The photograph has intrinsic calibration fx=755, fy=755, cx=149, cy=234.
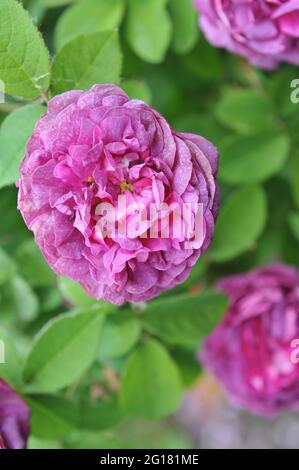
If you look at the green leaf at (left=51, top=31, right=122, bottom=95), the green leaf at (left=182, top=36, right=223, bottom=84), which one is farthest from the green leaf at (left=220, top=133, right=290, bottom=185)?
the green leaf at (left=51, top=31, right=122, bottom=95)

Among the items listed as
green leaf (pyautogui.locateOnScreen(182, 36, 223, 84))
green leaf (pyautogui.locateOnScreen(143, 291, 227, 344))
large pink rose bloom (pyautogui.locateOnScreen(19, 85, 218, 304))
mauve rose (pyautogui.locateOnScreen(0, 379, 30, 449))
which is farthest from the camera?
green leaf (pyautogui.locateOnScreen(182, 36, 223, 84))

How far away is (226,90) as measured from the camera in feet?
2.80

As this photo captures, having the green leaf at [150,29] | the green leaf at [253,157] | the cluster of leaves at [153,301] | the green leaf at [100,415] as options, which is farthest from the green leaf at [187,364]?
the green leaf at [150,29]

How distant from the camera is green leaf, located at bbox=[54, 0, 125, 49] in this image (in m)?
0.69

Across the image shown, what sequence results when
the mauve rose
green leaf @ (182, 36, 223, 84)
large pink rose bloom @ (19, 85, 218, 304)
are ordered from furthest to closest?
green leaf @ (182, 36, 223, 84), the mauve rose, large pink rose bloom @ (19, 85, 218, 304)

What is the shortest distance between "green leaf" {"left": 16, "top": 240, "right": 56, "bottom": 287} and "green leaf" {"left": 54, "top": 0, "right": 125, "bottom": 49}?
0.19 metres

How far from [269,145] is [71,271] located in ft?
A: 1.11

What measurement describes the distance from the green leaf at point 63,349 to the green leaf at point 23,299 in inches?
4.5

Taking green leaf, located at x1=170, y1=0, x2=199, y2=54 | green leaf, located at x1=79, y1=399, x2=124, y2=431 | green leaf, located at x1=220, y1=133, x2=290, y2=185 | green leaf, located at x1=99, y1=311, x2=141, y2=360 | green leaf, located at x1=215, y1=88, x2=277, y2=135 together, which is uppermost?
green leaf, located at x1=170, y1=0, x2=199, y2=54

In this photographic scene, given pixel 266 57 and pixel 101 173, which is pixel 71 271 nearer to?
pixel 101 173

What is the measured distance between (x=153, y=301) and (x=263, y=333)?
0.42 feet

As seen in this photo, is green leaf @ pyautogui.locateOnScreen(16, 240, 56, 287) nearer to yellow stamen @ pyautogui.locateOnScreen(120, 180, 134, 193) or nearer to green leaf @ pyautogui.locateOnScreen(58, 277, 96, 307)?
green leaf @ pyautogui.locateOnScreen(58, 277, 96, 307)

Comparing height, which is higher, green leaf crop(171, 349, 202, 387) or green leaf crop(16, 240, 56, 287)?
green leaf crop(16, 240, 56, 287)

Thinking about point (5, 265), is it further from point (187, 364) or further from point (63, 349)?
point (187, 364)
